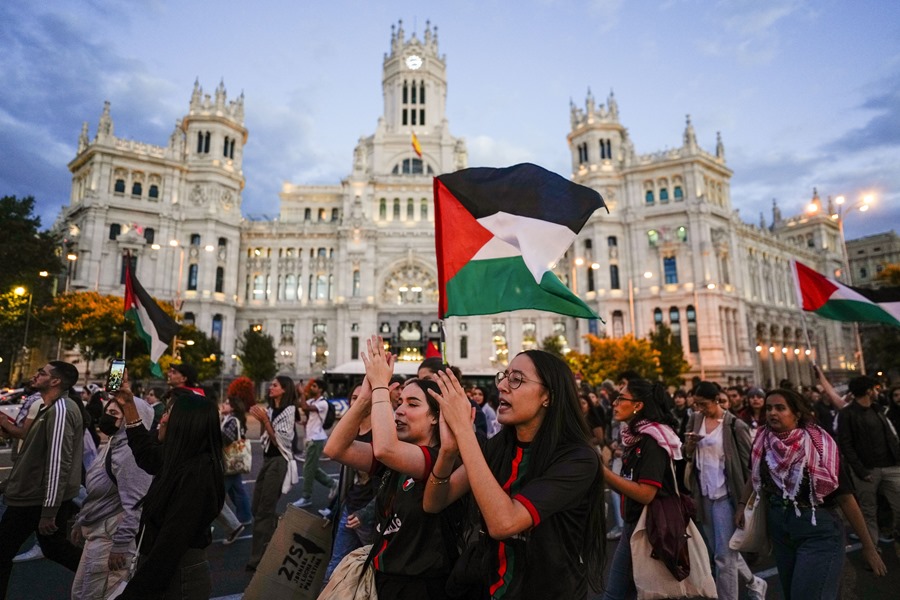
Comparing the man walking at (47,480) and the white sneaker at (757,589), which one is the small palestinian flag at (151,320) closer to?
the man walking at (47,480)

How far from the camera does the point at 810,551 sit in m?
4.39

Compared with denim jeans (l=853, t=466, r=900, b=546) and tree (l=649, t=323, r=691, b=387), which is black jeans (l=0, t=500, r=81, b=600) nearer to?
denim jeans (l=853, t=466, r=900, b=546)

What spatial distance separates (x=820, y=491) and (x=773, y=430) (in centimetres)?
60

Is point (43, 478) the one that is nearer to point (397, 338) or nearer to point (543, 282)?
point (543, 282)

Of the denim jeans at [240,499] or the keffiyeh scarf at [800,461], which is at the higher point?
the keffiyeh scarf at [800,461]

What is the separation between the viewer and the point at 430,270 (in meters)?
55.0

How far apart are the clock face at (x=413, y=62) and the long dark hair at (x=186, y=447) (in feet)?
219

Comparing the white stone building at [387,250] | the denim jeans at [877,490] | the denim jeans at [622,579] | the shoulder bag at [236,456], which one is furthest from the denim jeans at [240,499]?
the white stone building at [387,250]

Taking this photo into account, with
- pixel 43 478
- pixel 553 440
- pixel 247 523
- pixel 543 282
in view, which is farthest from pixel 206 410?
pixel 247 523

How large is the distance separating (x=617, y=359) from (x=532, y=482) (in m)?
35.8

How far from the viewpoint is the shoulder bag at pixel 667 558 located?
4078 mm

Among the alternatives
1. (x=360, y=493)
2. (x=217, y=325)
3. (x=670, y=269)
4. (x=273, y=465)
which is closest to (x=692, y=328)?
(x=670, y=269)

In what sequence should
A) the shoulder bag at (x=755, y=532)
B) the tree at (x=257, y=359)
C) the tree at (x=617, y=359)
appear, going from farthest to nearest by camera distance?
the tree at (x=257, y=359), the tree at (x=617, y=359), the shoulder bag at (x=755, y=532)

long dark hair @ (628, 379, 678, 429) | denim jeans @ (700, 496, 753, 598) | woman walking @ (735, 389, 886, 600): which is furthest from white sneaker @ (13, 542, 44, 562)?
woman walking @ (735, 389, 886, 600)
